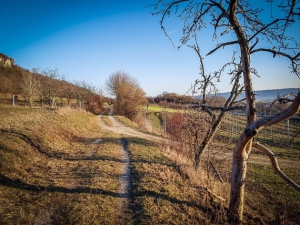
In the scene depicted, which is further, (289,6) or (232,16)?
(232,16)

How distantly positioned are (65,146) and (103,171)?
4.72 metres

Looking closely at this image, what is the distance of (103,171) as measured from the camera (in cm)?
685

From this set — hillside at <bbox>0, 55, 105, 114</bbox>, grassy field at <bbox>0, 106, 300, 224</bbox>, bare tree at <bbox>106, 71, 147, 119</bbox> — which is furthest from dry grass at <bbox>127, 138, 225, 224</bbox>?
bare tree at <bbox>106, 71, 147, 119</bbox>

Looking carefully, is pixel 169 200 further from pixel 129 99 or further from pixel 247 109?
pixel 129 99

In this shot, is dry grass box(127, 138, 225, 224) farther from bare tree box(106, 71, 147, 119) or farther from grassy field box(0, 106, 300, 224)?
bare tree box(106, 71, 147, 119)

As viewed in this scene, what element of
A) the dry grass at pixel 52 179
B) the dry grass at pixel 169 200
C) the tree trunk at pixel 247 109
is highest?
the tree trunk at pixel 247 109

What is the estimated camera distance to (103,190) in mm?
5406

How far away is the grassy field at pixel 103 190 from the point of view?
14.1 feet

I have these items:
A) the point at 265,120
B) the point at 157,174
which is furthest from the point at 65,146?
the point at 265,120

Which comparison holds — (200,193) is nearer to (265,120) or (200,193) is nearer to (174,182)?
(174,182)

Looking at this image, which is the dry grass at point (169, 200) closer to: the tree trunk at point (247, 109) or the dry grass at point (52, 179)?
the dry grass at point (52, 179)

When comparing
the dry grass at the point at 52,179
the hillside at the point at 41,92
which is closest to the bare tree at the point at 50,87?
the hillside at the point at 41,92

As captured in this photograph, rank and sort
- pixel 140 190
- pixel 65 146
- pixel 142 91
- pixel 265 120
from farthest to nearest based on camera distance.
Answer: pixel 142 91, pixel 65 146, pixel 140 190, pixel 265 120

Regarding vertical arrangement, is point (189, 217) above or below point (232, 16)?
below
